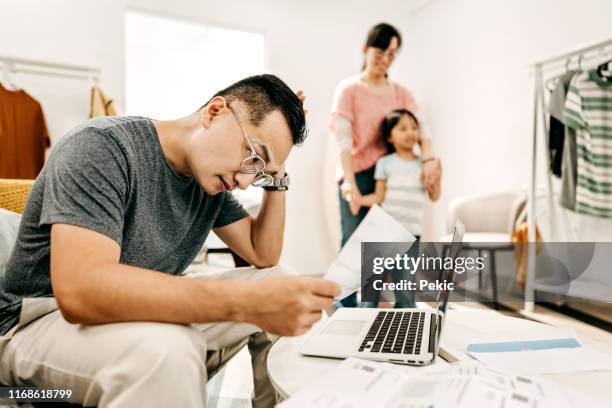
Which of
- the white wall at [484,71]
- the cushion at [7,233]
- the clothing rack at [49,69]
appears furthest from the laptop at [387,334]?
the clothing rack at [49,69]

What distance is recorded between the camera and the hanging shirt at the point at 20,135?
2.42 m

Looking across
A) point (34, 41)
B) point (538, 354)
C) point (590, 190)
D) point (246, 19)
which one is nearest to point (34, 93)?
point (34, 41)

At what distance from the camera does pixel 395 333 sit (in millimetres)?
839

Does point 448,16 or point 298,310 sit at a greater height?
point 448,16

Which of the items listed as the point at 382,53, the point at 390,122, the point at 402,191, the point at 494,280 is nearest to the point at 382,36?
the point at 382,53

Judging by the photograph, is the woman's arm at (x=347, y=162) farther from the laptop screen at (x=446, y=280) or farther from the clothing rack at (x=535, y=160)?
the laptop screen at (x=446, y=280)

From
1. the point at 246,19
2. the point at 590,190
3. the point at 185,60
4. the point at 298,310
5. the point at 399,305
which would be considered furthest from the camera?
the point at 185,60

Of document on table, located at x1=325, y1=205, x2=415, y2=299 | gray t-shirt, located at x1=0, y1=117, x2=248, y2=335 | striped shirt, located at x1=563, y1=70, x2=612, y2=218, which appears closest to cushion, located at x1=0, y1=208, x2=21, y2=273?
gray t-shirt, located at x1=0, y1=117, x2=248, y2=335

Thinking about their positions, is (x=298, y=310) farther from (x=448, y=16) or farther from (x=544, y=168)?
(x=448, y=16)

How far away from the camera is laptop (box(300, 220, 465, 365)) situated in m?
0.72

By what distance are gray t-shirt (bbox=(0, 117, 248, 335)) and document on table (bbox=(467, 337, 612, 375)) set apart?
0.63 metres

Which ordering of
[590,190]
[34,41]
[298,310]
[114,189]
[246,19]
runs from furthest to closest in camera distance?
[246,19]
[34,41]
[590,190]
[114,189]
[298,310]

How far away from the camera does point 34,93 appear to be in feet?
8.78

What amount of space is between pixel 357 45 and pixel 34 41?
2.32m
